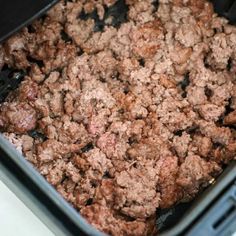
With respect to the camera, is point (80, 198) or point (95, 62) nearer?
point (80, 198)

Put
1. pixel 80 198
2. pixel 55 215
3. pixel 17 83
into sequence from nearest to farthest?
Answer: 1. pixel 55 215
2. pixel 80 198
3. pixel 17 83

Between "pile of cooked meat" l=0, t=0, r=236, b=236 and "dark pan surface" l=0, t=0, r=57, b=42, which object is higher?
"dark pan surface" l=0, t=0, r=57, b=42


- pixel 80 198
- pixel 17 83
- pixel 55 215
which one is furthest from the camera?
pixel 17 83

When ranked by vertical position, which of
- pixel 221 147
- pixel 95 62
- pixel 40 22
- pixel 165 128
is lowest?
pixel 221 147

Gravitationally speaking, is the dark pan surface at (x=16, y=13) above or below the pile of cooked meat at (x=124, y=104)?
above

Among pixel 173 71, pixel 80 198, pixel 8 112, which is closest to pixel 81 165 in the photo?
pixel 80 198

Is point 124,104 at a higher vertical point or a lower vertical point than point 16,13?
lower

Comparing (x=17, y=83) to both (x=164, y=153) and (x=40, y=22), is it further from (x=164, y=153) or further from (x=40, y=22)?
(x=164, y=153)

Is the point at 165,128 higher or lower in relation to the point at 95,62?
lower
